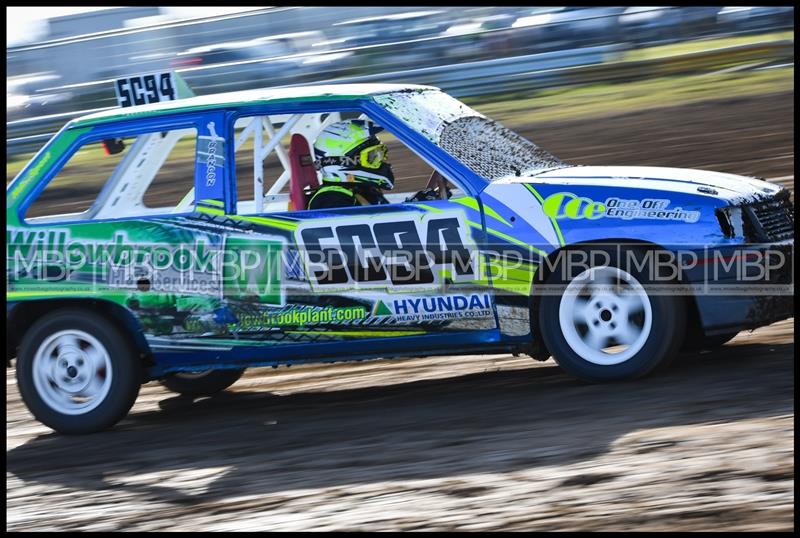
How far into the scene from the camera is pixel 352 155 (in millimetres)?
6555

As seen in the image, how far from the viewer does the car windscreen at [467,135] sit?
6.30 metres

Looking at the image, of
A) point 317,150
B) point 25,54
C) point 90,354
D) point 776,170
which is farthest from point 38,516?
point 25,54

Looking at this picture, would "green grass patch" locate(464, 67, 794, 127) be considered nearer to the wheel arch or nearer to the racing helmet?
the racing helmet

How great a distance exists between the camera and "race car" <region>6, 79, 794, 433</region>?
19.3ft

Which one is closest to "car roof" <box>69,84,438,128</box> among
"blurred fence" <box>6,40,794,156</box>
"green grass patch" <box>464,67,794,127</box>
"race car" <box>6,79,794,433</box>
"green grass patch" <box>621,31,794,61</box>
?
"race car" <box>6,79,794,433</box>

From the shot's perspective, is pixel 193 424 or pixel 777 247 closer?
pixel 777 247

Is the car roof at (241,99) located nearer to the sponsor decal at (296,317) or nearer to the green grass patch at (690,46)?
the sponsor decal at (296,317)

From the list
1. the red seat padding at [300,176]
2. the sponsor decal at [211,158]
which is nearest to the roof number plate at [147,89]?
the sponsor decal at [211,158]

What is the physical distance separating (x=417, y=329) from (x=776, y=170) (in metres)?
6.82

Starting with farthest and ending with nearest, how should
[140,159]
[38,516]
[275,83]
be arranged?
1. [275,83]
2. [140,159]
3. [38,516]

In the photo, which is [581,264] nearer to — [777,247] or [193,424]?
[777,247]

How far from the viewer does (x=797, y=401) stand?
5504 millimetres

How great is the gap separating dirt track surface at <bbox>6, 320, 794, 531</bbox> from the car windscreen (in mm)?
1179

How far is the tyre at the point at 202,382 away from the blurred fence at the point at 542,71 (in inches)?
403
